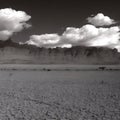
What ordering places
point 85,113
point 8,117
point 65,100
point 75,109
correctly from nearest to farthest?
point 8,117, point 85,113, point 75,109, point 65,100

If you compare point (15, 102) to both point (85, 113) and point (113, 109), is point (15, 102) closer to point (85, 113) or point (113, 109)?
point (85, 113)

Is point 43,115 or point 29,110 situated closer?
point 43,115

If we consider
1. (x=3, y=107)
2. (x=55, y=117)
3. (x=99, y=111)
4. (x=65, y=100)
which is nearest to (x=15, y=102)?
(x=3, y=107)

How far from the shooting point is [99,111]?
47.0ft

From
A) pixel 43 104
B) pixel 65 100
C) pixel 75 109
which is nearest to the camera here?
pixel 75 109

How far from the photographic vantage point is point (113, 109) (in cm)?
1484

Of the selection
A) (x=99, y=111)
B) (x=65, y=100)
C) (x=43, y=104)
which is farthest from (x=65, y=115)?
(x=65, y=100)

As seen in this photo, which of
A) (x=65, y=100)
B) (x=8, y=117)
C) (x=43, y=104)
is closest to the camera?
(x=8, y=117)

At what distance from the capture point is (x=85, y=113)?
45.2 feet

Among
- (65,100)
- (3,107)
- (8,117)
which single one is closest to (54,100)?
(65,100)

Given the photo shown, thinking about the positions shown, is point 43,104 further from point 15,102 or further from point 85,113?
point 85,113

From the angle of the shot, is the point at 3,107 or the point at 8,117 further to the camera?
the point at 3,107

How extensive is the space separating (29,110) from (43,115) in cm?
144

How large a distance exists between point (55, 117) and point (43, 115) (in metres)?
0.79
